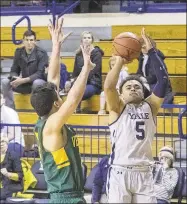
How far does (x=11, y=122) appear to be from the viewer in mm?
8945

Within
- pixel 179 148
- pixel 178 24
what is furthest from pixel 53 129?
pixel 178 24

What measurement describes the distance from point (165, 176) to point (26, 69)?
3087mm

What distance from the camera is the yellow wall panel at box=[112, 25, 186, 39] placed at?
423 inches

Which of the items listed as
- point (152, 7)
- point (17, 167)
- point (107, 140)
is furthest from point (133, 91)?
point (152, 7)

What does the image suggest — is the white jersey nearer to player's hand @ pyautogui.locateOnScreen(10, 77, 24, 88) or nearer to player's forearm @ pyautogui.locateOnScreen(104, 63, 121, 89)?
player's forearm @ pyautogui.locateOnScreen(104, 63, 121, 89)

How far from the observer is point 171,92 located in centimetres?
908

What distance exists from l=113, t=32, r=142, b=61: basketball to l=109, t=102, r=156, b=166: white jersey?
16.0 inches

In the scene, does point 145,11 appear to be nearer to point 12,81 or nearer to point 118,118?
point 12,81

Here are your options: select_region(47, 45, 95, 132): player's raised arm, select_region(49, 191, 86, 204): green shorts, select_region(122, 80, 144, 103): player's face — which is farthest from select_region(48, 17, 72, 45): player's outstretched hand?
select_region(49, 191, 86, 204): green shorts

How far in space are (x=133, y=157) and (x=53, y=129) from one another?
3.59ft

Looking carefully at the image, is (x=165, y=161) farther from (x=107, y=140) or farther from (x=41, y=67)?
(x=41, y=67)

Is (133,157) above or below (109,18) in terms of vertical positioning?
below

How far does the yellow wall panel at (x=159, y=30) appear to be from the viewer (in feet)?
35.3

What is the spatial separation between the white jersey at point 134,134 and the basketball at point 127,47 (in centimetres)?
41
